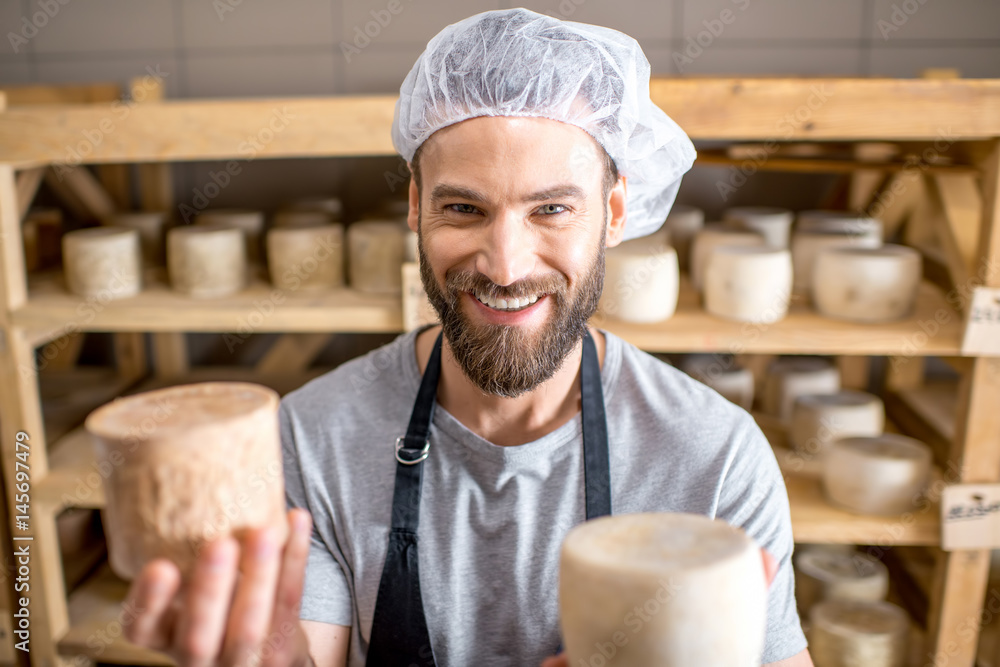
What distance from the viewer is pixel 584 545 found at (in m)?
0.67

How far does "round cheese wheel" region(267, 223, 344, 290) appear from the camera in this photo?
5.89 feet

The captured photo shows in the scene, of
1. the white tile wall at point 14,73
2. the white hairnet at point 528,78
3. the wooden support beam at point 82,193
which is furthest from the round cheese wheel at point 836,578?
the white tile wall at point 14,73

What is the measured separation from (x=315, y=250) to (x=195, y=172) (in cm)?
83

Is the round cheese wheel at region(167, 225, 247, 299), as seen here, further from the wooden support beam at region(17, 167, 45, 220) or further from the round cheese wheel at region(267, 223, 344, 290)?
the wooden support beam at region(17, 167, 45, 220)

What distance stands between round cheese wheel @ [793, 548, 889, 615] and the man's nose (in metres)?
1.34

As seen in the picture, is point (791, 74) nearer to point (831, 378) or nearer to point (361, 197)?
point (831, 378)

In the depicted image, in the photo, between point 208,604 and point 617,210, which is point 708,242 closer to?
point 617,210

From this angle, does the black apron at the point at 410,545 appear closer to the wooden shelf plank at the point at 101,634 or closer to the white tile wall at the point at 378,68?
the wooden shelf plank at the point at 101,634

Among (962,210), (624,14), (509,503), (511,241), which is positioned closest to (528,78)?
(511,241)

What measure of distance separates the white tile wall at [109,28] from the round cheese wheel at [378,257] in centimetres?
105

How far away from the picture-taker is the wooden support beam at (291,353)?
241cm

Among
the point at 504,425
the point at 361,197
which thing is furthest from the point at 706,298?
the point at 361,197

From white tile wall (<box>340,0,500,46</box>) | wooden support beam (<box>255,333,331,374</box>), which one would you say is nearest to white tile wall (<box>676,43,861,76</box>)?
white tile wall (<box>340,0,500,46</box>)

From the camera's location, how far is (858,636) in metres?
1.71
